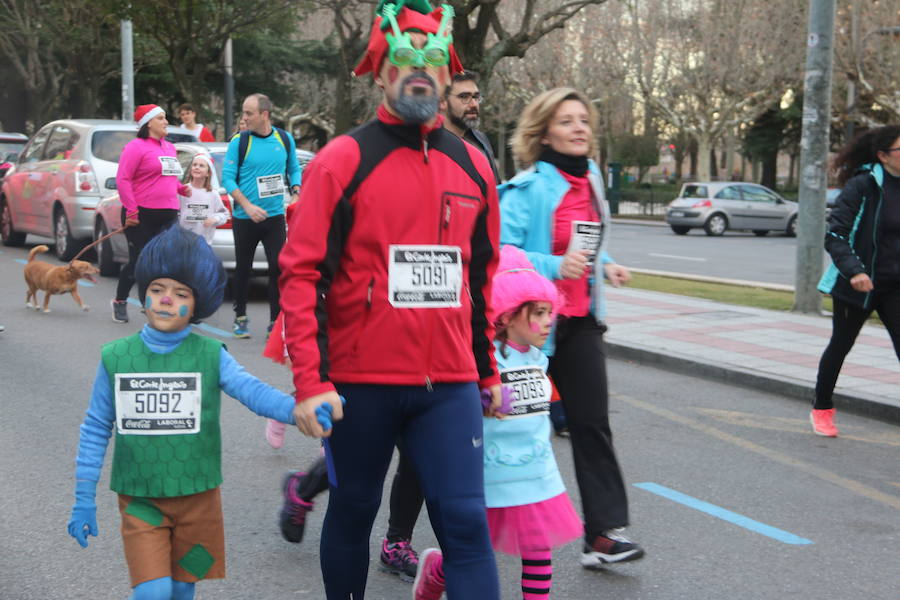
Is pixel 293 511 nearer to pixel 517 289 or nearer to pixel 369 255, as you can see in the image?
pixel 517 289

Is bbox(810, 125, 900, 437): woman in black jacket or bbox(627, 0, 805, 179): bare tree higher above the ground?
bbox(627, 0, 805, 179): bare tree

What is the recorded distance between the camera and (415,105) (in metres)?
2.98

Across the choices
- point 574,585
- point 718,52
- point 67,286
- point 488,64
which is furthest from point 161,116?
point 718,52

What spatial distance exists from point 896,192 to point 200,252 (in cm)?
437

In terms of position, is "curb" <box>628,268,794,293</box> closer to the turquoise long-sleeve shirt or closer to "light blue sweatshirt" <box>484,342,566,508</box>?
the turquoise long-sleeve shirt

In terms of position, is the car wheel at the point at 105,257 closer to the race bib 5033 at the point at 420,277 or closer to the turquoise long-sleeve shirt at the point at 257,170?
the turquoise long-sleeve shirt at the point at 257,170

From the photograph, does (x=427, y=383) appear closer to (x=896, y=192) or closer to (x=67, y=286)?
(x=896, y=192)

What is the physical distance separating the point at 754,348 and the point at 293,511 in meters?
5.83

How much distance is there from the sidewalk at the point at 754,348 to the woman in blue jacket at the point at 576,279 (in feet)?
12.0

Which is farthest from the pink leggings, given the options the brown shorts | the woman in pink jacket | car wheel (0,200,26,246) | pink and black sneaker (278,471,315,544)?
car wheel (0,200,26,246)

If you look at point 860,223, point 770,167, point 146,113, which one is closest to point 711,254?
point 146,113

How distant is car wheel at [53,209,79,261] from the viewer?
1482 centimetres

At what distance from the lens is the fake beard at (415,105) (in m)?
2.98

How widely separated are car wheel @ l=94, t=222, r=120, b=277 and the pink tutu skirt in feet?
36.1
